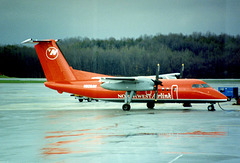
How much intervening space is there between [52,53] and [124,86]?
7501mm

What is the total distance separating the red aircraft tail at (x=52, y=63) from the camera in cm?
3130

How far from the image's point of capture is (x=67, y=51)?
108750 millimetres

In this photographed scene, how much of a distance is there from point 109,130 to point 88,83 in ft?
43.0

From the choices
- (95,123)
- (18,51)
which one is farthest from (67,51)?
(95,123)

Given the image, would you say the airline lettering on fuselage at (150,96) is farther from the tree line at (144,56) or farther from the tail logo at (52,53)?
the tree line at (144,56)

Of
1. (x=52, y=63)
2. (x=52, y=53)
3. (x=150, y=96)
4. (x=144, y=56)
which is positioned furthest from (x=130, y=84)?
(x=144, y=56)

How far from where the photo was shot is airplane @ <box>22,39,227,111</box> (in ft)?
94.6

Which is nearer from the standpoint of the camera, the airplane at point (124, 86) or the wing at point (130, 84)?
the airplane at point (124, 86)

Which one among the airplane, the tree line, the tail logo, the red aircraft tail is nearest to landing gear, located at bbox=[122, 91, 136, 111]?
the airplane

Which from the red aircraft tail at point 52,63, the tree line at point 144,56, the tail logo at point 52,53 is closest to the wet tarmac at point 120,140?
the red aircraft tail at point 52,63

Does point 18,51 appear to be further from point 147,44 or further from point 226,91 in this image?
point 226,91

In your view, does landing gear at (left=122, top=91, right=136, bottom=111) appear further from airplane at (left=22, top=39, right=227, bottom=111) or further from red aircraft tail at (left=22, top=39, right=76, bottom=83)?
red aircraft tail at (left=22, top=39, right=76, bottom=83)

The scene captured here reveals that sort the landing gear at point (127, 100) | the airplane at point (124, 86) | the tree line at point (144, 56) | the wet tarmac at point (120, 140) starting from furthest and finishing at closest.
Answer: the tree line at point (144, 56)
the landing gear at point (127, 100)
the airplane at point (124, 86)
the wet tarmac at point (120, 140)

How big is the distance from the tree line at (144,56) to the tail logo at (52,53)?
70.1 metres
